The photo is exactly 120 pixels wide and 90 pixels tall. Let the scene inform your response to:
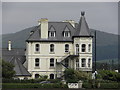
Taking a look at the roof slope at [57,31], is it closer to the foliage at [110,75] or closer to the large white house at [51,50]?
the large white house at [51,50]

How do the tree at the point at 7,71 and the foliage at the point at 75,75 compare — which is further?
the foliage at the point at 75,75

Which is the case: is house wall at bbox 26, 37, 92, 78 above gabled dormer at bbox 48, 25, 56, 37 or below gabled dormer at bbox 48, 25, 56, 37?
below

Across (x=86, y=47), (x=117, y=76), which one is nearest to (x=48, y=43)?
Answer: (x=86, y=47)

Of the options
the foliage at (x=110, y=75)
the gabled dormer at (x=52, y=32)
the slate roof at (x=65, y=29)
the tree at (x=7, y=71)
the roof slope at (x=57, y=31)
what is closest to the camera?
the tree at (x=7, y=71)

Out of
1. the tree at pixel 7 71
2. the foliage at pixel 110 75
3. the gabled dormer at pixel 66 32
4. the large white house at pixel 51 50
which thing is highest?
the gabled dormer at pixel 66 32

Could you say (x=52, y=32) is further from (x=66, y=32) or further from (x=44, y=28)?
(x=66, y=32)

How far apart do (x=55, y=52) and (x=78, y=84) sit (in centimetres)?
1592

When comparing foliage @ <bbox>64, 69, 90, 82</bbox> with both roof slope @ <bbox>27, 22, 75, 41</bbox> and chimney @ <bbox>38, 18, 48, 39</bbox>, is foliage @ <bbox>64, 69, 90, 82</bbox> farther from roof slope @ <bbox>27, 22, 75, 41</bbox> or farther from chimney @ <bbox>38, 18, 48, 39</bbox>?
chimney @ <bbox>38, 18, 48, 39</bbox>

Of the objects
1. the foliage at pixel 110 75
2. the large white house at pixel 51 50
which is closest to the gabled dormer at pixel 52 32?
the large white house at pixel 51 50

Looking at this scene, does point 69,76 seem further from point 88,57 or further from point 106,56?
point 106,56

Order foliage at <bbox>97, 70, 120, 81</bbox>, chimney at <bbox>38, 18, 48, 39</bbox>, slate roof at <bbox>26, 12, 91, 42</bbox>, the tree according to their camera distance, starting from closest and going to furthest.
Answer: the tree → foliage at <bbox>97, 70, 120, 81</bbox> → slate roof at <bbox>26, 12, 91, 42</bbox> → chimney at <bbox>38, 18, 48, 39</bbox>

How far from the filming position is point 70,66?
53.4m

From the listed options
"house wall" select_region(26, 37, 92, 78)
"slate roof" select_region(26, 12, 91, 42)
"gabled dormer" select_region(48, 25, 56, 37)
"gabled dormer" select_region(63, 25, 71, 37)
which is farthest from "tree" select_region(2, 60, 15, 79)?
"gabled dormer" select_region(63, 25, 71, 37)

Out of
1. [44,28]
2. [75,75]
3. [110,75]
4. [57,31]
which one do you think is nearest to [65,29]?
[57,31]
